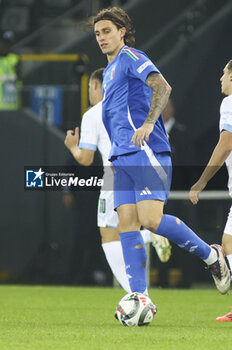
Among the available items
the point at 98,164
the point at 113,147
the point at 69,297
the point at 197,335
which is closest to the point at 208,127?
the point at 98,164

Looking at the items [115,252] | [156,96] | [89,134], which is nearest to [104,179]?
[89,134]

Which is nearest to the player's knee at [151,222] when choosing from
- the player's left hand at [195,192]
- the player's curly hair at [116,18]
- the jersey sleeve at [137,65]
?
the player's left hand at [195,192]

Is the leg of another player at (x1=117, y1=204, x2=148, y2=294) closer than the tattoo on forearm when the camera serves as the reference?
No

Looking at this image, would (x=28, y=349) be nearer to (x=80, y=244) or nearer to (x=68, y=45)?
(x=80, y=244)

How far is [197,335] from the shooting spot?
5.97m

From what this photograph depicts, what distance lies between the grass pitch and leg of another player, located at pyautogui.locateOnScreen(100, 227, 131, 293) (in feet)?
0.93

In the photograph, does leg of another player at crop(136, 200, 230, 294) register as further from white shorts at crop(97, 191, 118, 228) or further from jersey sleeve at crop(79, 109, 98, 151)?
jersey sleeve at crop(79, 109, 98, 151)

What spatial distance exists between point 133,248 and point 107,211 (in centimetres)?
173

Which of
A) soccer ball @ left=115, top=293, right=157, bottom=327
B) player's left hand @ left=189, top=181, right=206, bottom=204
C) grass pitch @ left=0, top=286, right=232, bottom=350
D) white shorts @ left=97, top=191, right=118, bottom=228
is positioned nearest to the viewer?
grass pitch @ left=0, top=286, right=232, bottom=350

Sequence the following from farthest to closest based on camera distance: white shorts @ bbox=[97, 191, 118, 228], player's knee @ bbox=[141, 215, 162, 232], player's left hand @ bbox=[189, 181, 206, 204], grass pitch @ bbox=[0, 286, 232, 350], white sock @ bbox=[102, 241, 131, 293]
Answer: white sock @ bbox=[102, 241, 131, 293] < white shorts @ bbox=[97, 191, 118, 228] < player's left hand @ bbox=[189, 181, 206, 204] < player's knee @ bbox=[141, 215, 162, 232] < grass pitch @ bbox=[0, 286, 232, 350]

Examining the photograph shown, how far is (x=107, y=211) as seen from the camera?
331 inches

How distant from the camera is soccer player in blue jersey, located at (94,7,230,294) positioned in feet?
21.5

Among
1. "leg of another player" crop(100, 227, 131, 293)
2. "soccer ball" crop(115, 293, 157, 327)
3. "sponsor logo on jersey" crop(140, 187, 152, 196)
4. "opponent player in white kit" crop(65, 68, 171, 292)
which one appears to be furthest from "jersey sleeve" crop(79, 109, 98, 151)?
"soccer ball" crop(115, 293, 157, 327)

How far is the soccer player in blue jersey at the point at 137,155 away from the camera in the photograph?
6.55 meters
